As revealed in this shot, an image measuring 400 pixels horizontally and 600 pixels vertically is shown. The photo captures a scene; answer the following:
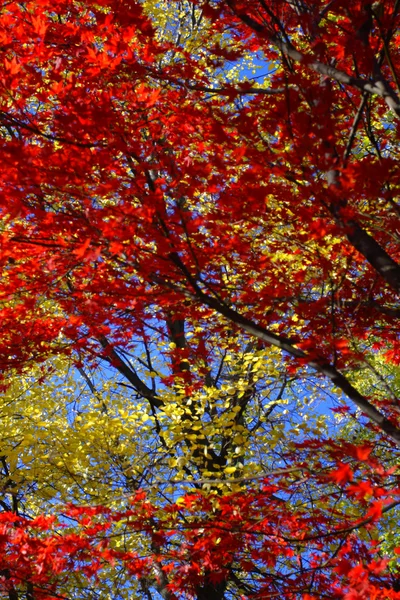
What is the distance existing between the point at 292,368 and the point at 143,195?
114 inches

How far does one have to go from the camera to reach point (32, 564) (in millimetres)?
5312

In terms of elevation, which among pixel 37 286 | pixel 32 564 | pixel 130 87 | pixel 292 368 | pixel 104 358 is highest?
pixel 130 87

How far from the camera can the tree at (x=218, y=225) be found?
356cm

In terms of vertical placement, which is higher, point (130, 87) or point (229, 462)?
point (130, 87)

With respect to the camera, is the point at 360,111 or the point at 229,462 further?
the point at 229,462

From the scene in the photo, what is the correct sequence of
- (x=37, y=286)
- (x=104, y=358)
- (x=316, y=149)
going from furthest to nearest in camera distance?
(x=104, y=358) → (x=37, y=286) → (x=316, y=149)

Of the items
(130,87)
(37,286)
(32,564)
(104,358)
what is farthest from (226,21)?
(32,564)

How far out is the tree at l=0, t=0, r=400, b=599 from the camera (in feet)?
11.7

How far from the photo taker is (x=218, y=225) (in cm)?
457

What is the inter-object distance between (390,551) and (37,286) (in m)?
11.5

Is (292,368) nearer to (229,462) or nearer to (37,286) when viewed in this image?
(229,462)

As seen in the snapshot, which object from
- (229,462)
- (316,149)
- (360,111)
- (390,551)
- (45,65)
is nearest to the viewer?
(360,111)

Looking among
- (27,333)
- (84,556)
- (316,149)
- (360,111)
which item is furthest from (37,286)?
(360,111)

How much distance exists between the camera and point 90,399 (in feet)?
34.7
